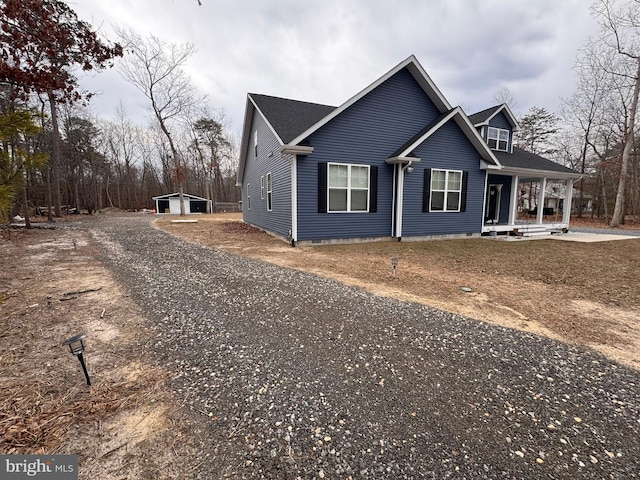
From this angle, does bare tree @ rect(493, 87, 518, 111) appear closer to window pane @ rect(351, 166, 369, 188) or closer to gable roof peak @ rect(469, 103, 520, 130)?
gable roof peak @ rect(469, 103, 520, 130)

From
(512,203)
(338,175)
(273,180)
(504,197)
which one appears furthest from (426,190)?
(504,197)

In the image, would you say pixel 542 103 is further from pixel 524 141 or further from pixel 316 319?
pixel 316 319

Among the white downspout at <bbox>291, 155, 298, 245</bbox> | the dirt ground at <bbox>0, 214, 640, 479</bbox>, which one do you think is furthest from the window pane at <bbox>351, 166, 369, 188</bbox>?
the dirt ground at <bbox>0, 214, 640, 479</bbox>

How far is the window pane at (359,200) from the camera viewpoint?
9977 millimetres

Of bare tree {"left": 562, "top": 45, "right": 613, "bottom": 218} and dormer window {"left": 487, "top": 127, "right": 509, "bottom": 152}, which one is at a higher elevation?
bare tree {"left": 562, "top": 45, "right": 613, "bottom": 218}

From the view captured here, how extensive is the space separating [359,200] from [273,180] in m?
3.73

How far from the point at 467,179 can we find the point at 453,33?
576 centimetres

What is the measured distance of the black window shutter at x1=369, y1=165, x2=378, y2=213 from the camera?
10.0 meters

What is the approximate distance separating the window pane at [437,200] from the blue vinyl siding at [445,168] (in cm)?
26

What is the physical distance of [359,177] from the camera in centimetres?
996

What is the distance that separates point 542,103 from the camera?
2641 cm

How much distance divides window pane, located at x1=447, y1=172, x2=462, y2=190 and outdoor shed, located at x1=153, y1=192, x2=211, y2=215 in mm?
32141

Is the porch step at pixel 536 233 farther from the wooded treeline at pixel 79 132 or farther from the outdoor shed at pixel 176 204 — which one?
the outdoor shed at pixel 176 204

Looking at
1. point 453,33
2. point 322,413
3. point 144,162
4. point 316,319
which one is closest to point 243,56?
point 453,33
